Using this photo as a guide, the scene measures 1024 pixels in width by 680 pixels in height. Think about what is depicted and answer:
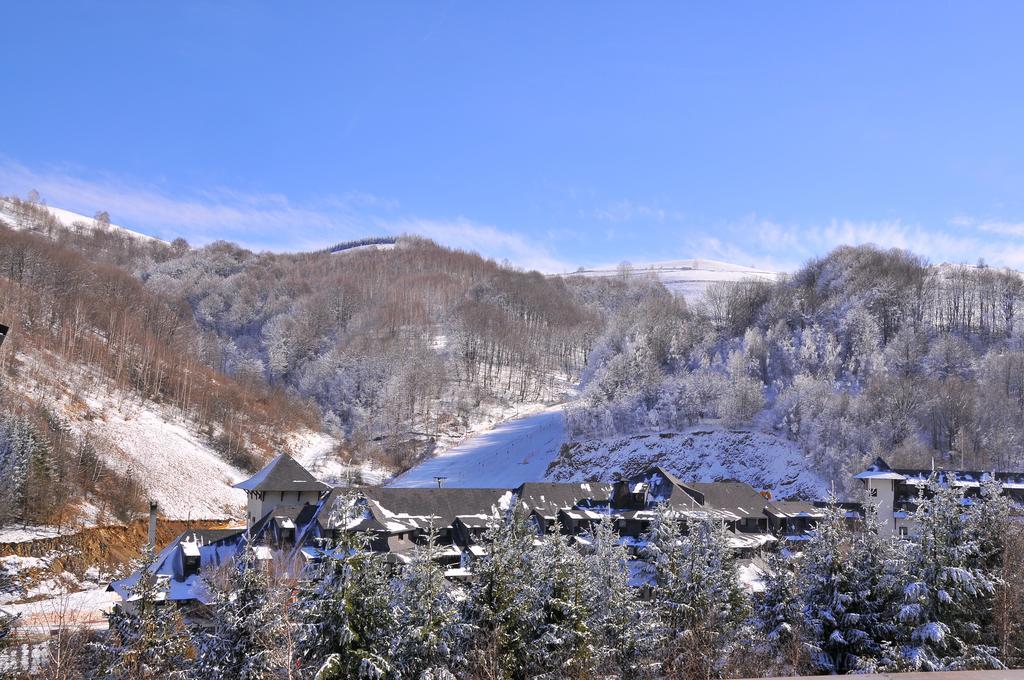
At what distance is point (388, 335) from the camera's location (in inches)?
5310

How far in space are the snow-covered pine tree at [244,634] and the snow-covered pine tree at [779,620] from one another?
44.8 ft

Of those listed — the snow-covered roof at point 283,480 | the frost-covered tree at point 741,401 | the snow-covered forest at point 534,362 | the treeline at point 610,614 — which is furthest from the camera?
the frost-covered tree at point 741,401

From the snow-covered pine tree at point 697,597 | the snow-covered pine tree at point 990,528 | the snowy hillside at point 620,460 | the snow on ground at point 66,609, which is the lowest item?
the snow on ground at point 66,609

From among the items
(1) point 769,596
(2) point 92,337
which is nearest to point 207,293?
(2) point 92,337

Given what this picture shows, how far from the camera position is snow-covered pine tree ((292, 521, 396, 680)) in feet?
57.8

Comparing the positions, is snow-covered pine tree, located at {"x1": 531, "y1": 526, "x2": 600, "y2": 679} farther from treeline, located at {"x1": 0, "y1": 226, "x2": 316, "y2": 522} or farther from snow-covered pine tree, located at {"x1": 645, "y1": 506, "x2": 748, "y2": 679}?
treeline, located at {"x1": 0, "y1": 226, "x2": 316, "y2": 522}

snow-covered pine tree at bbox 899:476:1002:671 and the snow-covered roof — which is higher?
snow-covered pine tree at bbox 899:476:1002:671

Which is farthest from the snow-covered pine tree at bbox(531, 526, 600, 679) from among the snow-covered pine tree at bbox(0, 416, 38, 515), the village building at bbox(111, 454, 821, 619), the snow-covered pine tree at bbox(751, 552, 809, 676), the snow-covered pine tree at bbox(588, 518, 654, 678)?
the snow-covered pine tree at bbox(0, 416, 38, 515)

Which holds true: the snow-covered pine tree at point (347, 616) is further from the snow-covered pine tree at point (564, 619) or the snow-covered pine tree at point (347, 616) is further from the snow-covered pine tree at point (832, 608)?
the snow-covered pine tree at point (832, 608)

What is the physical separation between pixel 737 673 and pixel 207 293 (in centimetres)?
16623

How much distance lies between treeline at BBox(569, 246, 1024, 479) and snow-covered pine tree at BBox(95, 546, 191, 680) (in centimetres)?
5782

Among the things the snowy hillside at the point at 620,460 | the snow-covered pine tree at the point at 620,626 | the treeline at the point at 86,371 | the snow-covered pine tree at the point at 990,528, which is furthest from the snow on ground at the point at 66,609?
the snowy hillside at the point at 620,460

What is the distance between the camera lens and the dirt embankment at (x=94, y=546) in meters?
44.1

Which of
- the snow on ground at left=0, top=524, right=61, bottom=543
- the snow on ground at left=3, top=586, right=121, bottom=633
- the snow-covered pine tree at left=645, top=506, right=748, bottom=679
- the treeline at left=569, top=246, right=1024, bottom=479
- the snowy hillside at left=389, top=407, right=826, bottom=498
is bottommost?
the snow on ground at left=3, top=586, right=121, bottom=633
